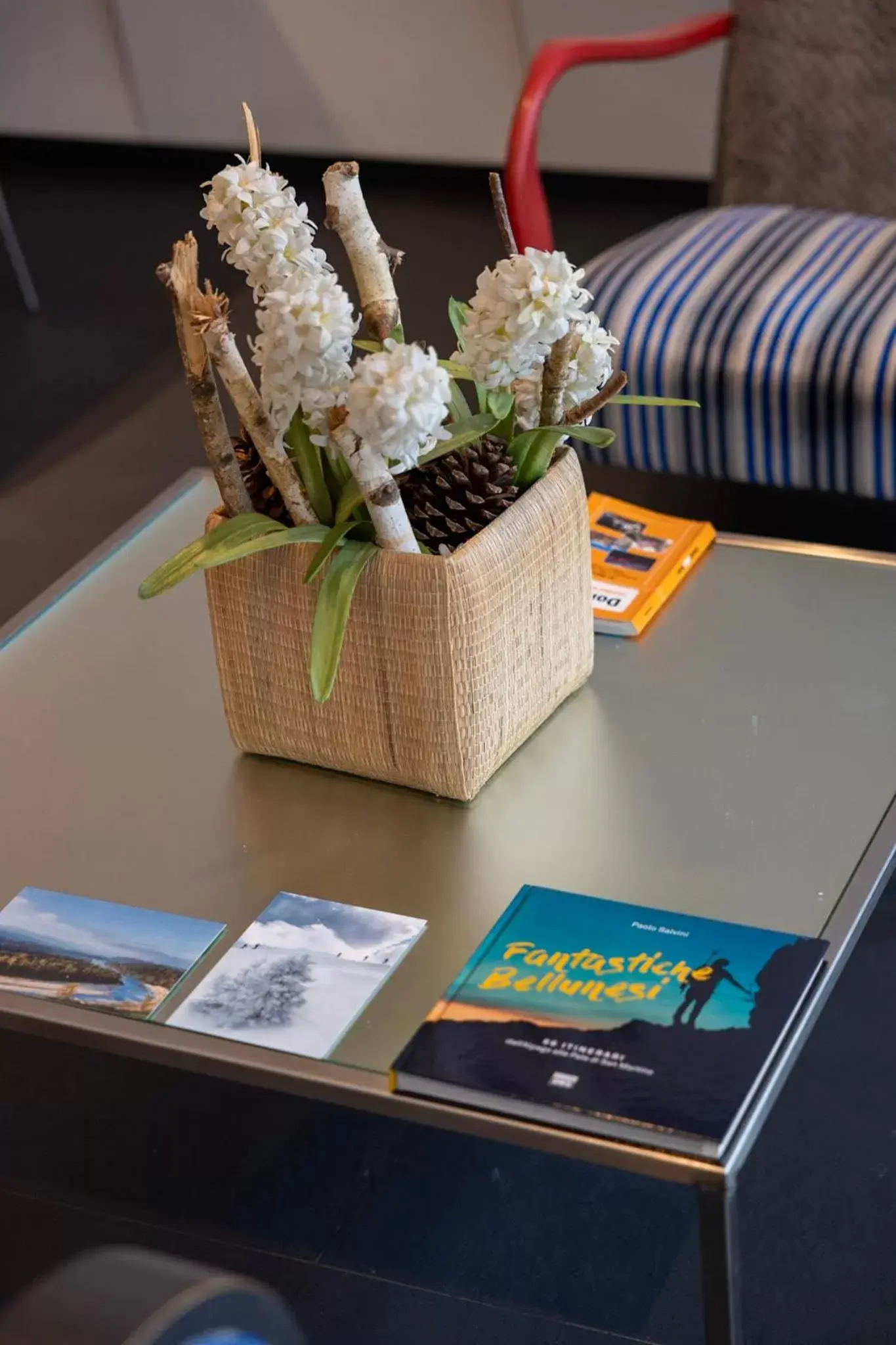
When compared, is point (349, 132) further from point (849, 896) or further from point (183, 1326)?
point (183, 1326)

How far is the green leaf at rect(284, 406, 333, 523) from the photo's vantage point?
3.54 ft

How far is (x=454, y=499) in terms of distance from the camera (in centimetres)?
112

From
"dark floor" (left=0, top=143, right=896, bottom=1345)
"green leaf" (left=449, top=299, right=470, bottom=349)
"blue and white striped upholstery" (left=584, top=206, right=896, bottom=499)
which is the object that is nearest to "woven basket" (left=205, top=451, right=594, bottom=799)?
"green leaf" (left=449, top=299, right=470, bottom=349)

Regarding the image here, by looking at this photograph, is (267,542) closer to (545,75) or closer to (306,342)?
(306,342)

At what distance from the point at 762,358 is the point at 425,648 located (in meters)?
0.90

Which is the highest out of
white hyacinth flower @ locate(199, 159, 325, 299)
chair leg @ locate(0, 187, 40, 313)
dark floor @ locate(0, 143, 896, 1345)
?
white hyacinth flower @ locate(199, 159, 325, 299)

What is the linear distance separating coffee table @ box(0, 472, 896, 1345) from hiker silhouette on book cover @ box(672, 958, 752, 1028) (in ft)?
0.17

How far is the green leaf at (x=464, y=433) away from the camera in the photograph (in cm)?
108

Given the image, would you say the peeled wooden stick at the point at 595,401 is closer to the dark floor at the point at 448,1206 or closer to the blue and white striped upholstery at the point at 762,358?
the dark floor at the point at 448,1206

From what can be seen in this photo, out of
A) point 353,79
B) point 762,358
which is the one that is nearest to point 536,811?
point 762,358

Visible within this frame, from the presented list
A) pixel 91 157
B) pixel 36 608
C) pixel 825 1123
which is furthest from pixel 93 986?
pixel 91 157

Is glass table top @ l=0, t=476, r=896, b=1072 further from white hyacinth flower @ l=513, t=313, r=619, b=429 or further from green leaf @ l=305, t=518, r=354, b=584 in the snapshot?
white hyacinth flower @ l=513, t=313, r=619, b=429

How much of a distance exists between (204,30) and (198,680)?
269 centimetres

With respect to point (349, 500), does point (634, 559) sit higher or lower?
lower
